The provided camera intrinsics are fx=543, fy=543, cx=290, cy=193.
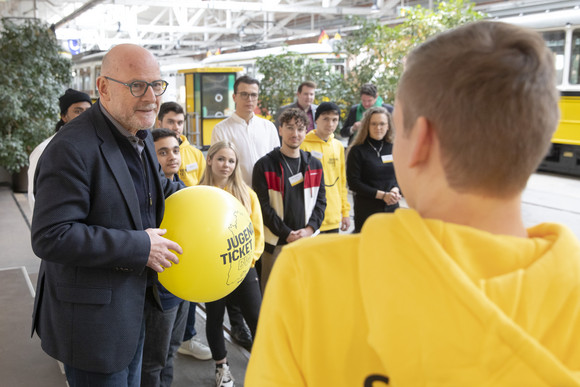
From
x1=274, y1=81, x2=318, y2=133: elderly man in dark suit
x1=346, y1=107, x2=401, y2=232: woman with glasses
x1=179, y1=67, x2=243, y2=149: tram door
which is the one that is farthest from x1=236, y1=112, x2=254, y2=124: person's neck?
x1=179, y1=67, x2=243, y2=149: tram door

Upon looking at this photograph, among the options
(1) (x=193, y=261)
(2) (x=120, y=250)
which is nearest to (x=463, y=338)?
(2) (x=120, y=250)

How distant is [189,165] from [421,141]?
3773 mm

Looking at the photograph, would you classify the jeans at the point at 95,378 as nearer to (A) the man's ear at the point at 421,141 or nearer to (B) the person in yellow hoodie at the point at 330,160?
(A) the man's ear at the point at 421,141

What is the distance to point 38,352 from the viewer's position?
3.75 meters

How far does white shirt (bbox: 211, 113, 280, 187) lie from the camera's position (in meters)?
4.59

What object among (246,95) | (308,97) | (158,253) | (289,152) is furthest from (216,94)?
(158,253)

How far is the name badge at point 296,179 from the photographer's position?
4003 mm

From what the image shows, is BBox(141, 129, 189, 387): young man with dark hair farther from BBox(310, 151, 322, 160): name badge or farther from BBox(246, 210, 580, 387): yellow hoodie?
BBox(310, 151, 322, 160): name badge

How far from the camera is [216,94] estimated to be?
15.1m

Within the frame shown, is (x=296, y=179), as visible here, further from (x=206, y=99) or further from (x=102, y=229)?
(x=206, y=99)

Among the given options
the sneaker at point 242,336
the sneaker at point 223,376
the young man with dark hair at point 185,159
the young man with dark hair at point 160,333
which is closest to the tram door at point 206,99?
the young man with dark hair at point 185,159

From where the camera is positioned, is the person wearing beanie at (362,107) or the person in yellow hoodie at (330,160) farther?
the person wearing beanie at (362,107)

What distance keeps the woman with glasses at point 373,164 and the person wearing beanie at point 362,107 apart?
82.9 inches

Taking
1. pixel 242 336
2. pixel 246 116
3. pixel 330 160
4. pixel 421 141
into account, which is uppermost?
pixel 421 141
